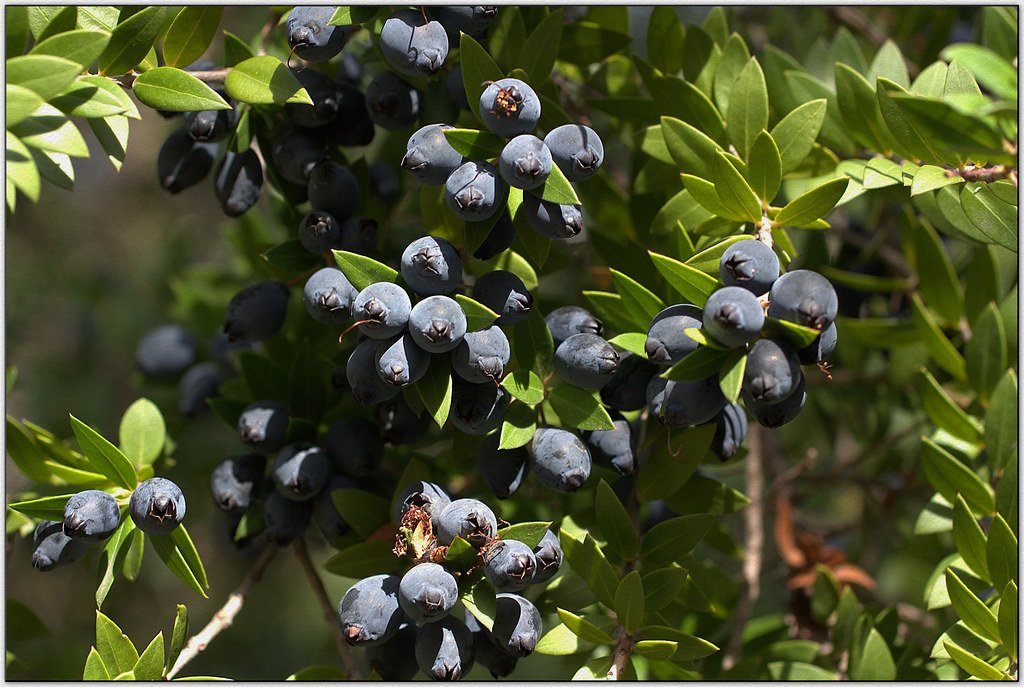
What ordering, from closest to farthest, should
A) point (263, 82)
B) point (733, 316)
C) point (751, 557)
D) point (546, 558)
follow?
point (733, 316), point (546, 558), point (263, 82), point (751, 557)

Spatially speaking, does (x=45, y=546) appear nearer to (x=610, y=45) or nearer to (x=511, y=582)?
(x=511, y=582)

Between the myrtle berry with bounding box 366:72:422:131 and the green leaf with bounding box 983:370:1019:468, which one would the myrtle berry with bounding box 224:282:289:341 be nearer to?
the myrtle berry with bounding box 366:72:422:131

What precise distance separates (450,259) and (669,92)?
54cm

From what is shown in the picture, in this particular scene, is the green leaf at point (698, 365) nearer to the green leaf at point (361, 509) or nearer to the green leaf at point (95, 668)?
the green leaf at point (361, 509)

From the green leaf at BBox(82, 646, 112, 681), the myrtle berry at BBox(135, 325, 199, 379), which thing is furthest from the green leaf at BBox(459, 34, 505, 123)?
the myrtle berry at BBox(135, 325, 199, 379)

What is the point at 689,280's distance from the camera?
3.15 feet

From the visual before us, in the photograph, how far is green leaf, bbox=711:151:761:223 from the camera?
1015mm

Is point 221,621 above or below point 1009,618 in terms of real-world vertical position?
below

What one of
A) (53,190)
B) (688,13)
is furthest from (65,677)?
(688,13)

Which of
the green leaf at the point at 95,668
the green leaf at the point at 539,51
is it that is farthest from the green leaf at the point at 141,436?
the green leaf at the point at 539,51

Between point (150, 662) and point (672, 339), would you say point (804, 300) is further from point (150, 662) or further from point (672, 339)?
point (150, 662)

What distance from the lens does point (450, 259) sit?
0.96m

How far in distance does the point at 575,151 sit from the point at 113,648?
0.89 metres

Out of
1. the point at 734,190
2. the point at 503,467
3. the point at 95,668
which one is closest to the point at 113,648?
the point at 95,668
